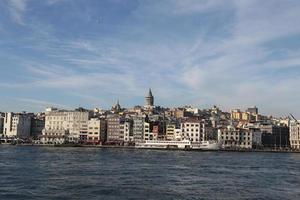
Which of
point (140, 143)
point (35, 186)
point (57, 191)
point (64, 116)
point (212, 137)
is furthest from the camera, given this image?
point (64, 116)

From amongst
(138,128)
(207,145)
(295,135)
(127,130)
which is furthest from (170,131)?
(295,135)

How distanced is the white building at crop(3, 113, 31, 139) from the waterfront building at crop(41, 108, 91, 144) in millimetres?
6818

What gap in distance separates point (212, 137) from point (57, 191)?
291ft

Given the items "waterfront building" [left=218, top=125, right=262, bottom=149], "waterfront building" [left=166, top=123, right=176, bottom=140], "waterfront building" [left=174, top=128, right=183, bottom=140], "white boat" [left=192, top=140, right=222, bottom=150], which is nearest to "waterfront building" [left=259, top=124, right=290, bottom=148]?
"waterfront building" [left=218, top=125, right=262, bottom=149]

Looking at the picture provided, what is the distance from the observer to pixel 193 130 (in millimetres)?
105375

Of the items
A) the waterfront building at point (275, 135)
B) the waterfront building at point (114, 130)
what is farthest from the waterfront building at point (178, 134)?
the waterfront building at point (275, 135)

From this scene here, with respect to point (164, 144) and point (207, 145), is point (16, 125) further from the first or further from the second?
point (207, 145)

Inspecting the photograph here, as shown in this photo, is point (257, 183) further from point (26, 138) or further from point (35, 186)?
point (26, 138)

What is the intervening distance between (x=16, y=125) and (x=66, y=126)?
47.2ft

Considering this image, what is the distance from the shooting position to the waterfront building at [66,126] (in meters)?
120

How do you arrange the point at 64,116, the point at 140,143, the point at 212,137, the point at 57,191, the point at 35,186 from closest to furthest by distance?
the point at 57,191 → the point at 35,186 → the point at 140,143 → the point at 212,137 → the point at 64,116

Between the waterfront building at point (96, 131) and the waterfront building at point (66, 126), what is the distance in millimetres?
1599

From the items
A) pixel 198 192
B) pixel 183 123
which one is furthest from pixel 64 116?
pixel 198 192

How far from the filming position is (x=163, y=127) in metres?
115
